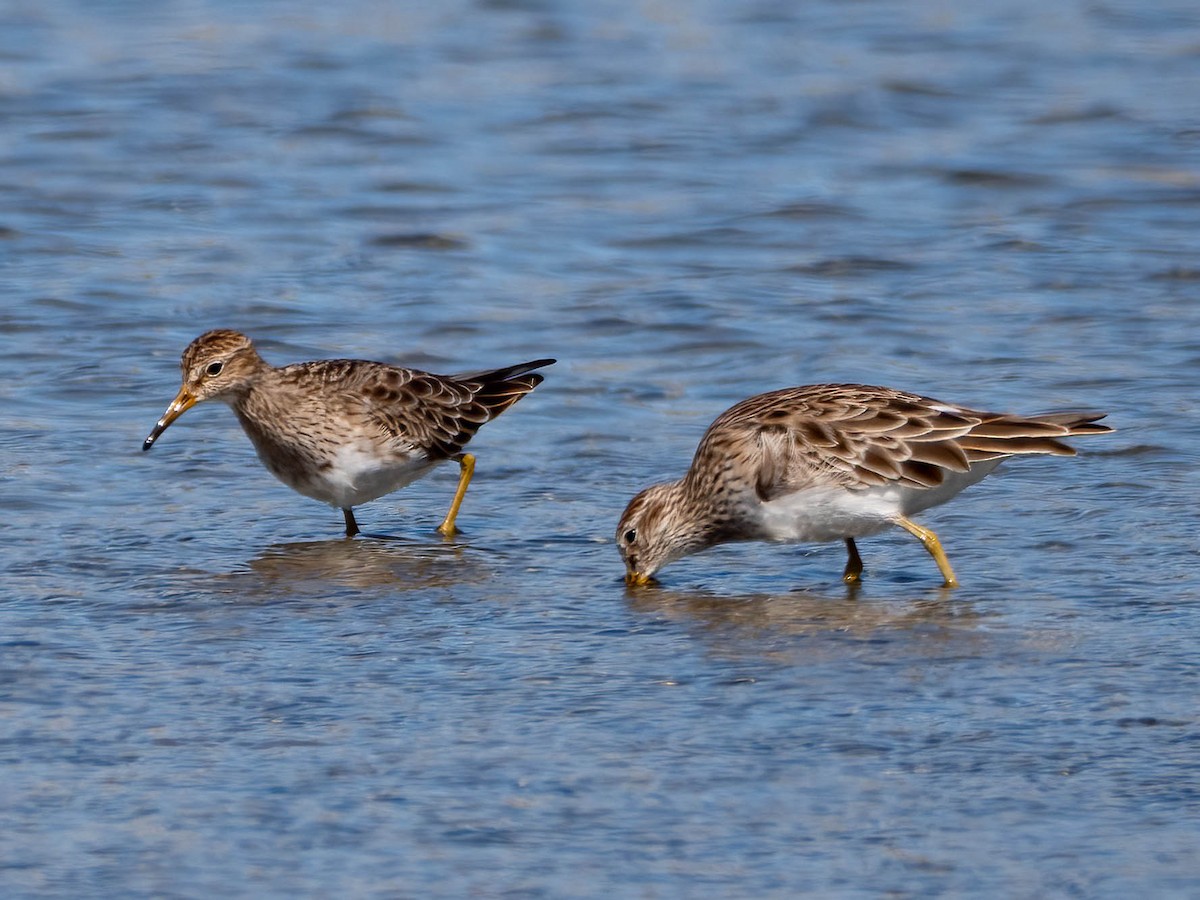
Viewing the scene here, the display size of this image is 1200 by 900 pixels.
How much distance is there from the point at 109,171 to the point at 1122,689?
12774 millimetres

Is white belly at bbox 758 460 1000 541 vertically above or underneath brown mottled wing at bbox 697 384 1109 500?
underneath

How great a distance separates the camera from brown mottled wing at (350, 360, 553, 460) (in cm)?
1108

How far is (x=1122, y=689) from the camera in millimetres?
7988

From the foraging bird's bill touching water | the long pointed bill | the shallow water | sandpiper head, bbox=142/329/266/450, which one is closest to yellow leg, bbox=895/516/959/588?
the foraging bird's bill touching water

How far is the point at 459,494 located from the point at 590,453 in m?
1.12

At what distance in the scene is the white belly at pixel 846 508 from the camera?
31.8ft

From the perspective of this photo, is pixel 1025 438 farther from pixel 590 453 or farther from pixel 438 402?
pixel 438 402

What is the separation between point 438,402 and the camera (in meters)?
11.4

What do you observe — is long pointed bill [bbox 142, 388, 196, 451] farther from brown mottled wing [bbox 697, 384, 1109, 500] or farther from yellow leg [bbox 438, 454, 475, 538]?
brown mottled wing [bbox 697, 384, 1109, 500]

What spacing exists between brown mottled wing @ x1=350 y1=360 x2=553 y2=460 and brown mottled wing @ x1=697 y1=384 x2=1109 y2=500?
1.80 metres

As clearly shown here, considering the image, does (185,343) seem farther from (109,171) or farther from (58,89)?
(58,89)

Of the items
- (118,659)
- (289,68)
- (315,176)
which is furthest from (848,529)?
(289,68)

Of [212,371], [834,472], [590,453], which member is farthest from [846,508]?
[212,371]

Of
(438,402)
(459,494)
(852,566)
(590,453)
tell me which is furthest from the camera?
(590,453)
